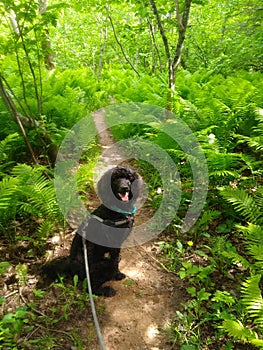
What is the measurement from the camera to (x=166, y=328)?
223 centimetres

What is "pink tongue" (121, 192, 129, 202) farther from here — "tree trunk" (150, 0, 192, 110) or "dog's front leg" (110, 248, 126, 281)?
"tree trunk" (150, 0, 192, 110)

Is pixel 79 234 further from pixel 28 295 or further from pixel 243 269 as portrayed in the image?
pixel 243 269

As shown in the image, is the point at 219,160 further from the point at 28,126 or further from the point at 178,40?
the point at 28,126

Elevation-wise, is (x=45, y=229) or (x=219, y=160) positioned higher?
(x=219, y=160)

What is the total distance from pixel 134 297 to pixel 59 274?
74cm

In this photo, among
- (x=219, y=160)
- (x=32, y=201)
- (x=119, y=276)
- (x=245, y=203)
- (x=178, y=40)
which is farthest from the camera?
(x=178, y=40)

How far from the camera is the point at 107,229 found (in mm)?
2225

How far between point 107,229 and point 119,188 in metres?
0.43

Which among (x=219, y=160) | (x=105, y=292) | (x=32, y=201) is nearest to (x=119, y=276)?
(x=105, y=292)

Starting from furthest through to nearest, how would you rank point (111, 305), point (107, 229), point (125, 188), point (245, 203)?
point (245, 203) → point (111, 305) → point (107, 229) → point (125, 188)

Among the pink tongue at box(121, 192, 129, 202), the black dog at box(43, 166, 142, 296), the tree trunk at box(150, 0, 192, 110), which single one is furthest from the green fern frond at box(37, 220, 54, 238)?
the tree trunk at box(150, 0, 192, 110)

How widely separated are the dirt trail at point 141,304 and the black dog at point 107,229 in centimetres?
17

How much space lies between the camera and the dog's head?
6.66ft

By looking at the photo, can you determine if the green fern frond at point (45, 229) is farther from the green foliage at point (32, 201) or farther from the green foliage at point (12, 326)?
the green foliage at point (12, 326)
